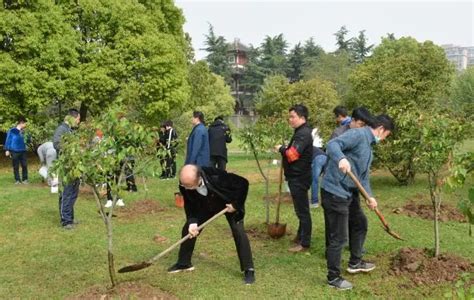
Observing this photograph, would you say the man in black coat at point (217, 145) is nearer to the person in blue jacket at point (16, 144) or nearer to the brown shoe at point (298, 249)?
the brown shoe at point (298, 249)

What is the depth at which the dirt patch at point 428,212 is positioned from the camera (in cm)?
851

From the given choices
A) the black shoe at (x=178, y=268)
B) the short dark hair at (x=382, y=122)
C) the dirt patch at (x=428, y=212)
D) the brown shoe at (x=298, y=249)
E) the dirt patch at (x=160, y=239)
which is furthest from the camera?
the dirt patch at (x=428, y=212)

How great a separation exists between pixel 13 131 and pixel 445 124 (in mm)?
11582

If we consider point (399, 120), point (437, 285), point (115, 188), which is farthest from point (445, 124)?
point (115, 188)

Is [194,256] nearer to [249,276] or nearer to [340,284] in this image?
[249,276]

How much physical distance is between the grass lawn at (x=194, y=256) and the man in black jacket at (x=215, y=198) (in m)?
0.46

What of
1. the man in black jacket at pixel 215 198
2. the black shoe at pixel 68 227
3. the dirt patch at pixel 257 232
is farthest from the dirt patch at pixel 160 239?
the man in black jacket at pixel 215 198

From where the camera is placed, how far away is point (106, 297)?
4.82 meters

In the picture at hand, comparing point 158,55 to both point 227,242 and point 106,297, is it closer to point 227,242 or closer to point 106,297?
point 227,242

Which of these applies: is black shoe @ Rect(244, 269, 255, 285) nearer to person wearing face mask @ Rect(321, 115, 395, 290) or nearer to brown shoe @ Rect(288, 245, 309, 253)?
person wearing face mask @ Rect(321, 115, 395, 290)

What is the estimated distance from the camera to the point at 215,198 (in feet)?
17.2

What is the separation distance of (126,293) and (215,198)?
4.56 feet

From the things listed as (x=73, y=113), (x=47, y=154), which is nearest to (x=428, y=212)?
(x=73, y=113)

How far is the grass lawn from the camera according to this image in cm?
520
